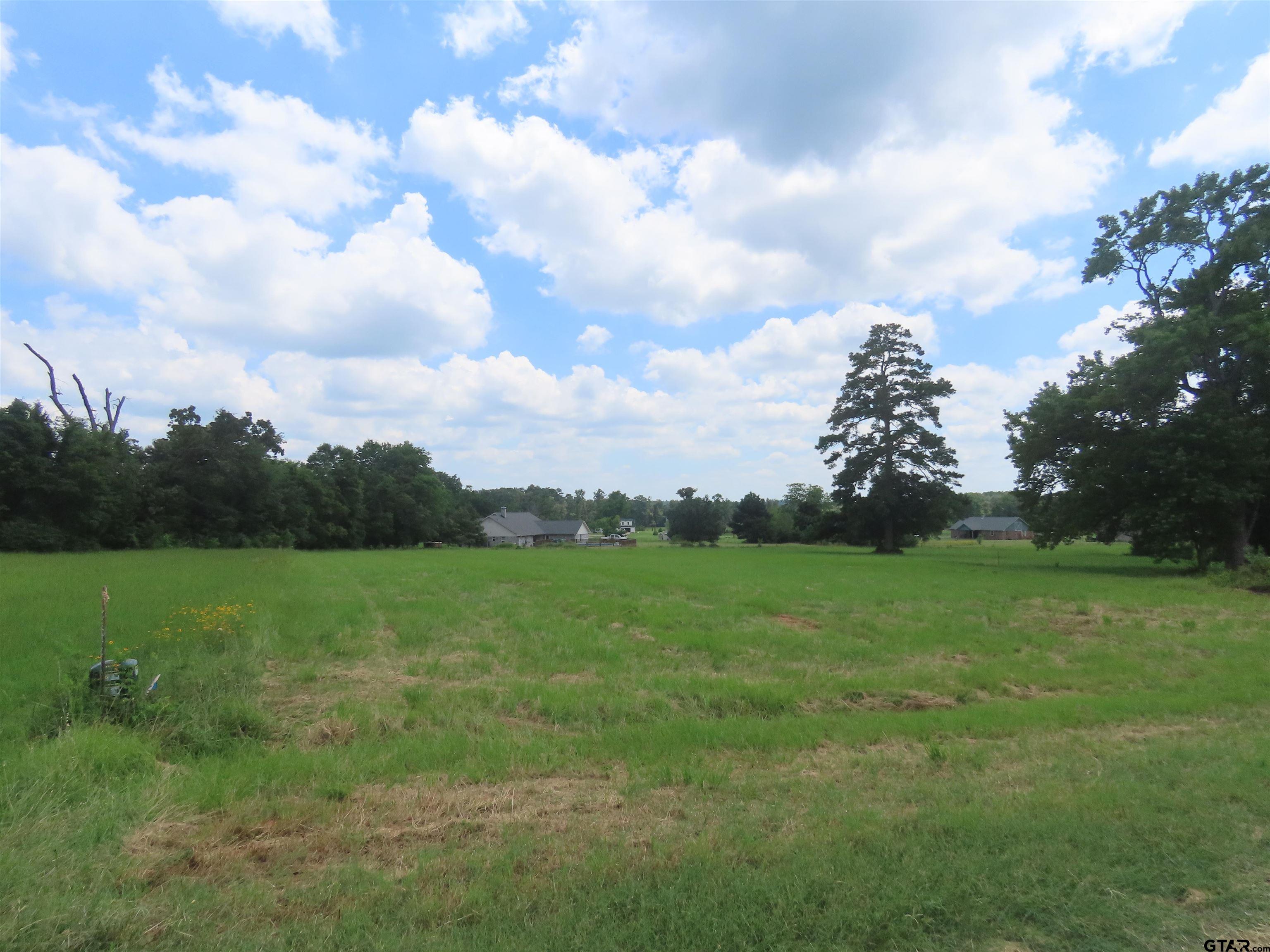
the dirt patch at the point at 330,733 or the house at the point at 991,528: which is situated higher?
the house at the point at 991,528

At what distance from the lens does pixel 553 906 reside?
4328mm

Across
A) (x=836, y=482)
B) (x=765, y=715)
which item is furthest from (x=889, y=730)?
(x=836, y=482)

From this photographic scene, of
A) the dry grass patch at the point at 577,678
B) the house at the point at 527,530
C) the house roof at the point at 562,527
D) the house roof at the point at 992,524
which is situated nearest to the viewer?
the dry grass patch at the point at 577,678

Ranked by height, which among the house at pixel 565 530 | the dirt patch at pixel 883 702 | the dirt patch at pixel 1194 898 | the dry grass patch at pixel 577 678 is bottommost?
the dirt patch at pixel 883 702

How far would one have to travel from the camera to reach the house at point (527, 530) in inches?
5000

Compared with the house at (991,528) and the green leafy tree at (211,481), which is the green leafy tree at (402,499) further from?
the house at (991,528)

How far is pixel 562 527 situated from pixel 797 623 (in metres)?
128

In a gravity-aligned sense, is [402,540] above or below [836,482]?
below

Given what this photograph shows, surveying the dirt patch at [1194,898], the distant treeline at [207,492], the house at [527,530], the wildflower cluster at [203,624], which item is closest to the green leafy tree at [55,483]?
the distant treeline at [207,492]

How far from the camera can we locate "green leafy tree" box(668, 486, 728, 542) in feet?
331

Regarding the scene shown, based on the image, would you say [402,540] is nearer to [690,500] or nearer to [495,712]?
[690,500]

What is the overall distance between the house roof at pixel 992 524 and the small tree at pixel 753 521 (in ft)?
170

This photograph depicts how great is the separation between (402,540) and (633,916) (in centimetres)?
9560

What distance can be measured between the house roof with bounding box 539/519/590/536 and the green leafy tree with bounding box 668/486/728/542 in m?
44.8
